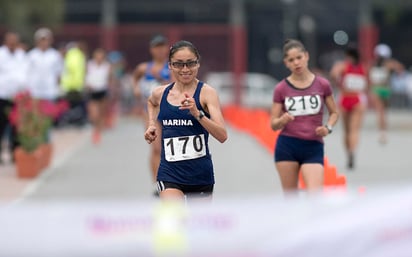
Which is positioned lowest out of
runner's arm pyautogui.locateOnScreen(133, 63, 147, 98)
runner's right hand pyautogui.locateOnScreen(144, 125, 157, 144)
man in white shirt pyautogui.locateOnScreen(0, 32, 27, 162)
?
runner's right hand pyautogui.locateOnScreen(144, 125, 157, 144)

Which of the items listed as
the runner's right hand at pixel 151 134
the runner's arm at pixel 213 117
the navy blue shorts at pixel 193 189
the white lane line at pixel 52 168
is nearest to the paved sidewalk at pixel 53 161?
the white lane line at pixel 52 168

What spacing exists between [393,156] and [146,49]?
2160cm

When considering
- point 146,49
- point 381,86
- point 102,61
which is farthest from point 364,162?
point 146,49

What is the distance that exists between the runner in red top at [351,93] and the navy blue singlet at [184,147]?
31.1ft

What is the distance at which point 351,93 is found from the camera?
57.4 ft

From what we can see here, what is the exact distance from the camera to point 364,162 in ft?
62.6

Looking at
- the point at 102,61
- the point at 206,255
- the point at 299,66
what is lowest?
the point at 206,255

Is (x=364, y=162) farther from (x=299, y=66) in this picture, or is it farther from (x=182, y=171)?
(x=182, y=171)

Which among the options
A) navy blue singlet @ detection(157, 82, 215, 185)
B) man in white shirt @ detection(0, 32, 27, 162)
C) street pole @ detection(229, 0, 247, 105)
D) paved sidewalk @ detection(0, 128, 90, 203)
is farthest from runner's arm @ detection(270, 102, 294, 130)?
street pole @ detection(229, 0, 247, 105)

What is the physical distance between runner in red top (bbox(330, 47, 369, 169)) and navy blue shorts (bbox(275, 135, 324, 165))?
24.3ft

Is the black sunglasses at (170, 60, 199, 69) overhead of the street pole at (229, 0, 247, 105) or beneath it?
beneath

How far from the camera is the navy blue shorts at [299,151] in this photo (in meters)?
9.71

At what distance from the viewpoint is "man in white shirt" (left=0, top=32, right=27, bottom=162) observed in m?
19.2

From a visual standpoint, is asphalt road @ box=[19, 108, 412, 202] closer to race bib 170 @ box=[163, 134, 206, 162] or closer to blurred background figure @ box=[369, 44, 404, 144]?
blurred background figure @ box=[369, 44, 404, 144]
